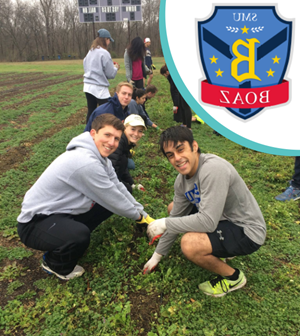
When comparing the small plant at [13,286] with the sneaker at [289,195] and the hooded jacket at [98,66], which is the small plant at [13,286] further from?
the hooded jacket at [98,66]

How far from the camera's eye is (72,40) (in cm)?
5662

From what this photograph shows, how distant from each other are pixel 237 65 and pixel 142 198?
2783mm

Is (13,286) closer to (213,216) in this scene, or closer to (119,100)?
(213,216)

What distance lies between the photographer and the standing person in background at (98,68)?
5.27 m

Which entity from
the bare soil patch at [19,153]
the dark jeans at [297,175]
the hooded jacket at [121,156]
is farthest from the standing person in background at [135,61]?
the dark jeans at [297,175]

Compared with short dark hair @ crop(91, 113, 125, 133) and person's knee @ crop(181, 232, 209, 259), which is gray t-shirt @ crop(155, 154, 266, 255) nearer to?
person's knee @ crop(181, 232, 209, 259)

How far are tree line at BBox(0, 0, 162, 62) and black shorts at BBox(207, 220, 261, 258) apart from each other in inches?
Answer: 2008

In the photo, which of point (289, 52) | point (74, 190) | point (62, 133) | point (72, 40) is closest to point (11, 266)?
point (74, 190)

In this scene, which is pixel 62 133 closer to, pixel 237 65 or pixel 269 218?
pixel 269 218

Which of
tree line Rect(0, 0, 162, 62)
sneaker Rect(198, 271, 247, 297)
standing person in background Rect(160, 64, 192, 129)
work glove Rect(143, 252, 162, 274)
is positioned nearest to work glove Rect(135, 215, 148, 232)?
work glove Rect(143, 252, 162, 274)

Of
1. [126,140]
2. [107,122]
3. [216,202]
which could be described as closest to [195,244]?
[216,202]

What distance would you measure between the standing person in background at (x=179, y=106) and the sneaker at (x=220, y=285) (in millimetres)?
5017

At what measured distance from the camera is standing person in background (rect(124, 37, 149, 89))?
6641 millimetres

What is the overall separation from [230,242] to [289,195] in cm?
244
